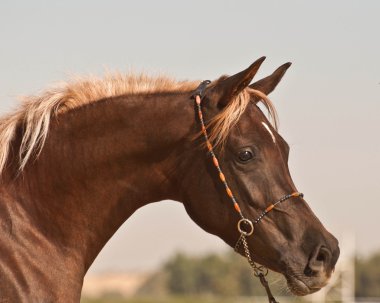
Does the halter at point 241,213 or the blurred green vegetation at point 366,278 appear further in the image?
the blurred green vegetation at point 366,278

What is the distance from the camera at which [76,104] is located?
22.0 ft

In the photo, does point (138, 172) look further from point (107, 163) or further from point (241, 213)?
point (241, 213)

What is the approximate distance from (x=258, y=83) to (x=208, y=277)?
87.1 meters

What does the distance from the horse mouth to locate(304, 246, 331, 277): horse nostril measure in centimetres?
9

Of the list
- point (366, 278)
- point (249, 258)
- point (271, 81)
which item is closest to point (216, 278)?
point (366, 278)

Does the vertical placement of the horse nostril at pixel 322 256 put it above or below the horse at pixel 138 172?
below

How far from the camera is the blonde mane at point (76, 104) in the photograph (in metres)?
6.44

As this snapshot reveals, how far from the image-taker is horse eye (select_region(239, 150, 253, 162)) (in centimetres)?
642

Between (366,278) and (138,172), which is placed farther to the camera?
(366,278)

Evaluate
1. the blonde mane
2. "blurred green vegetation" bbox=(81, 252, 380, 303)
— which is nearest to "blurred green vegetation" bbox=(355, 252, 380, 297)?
"blurred green vegetation" bbox=(81, 252, 380, 303)

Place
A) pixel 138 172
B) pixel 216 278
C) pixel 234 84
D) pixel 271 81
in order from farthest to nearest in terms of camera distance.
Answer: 1. pixel 216 278
2. pixel 271 81
3. pixel 138 172
4. pixel 234 84

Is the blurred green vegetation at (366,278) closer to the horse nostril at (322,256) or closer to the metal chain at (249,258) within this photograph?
the metal chain at (249,258)

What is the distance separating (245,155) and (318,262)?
1.00 meters

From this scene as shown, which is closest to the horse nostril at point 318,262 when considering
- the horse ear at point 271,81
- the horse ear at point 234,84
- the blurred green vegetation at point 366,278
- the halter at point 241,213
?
the halter at point 241,213
